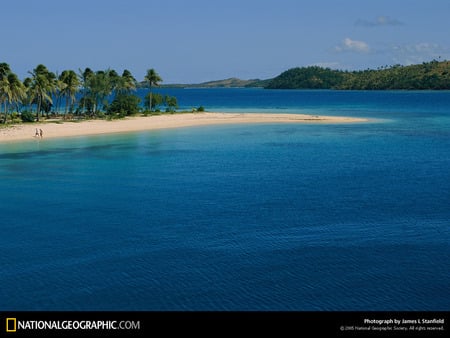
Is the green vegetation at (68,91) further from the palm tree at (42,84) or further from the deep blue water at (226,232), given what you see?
the deep blue water at (226,232)

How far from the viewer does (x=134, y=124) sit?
344 feet

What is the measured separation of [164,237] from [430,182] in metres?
25.7

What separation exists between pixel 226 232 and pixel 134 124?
3036 inches

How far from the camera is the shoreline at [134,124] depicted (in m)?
87.0

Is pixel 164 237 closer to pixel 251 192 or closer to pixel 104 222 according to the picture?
pixel 104 222

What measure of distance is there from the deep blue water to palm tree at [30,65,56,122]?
1701 inches
